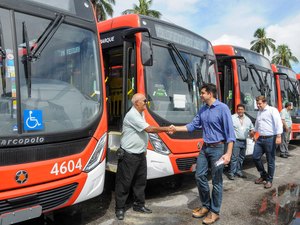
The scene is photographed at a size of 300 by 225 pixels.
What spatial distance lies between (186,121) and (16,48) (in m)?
3.03

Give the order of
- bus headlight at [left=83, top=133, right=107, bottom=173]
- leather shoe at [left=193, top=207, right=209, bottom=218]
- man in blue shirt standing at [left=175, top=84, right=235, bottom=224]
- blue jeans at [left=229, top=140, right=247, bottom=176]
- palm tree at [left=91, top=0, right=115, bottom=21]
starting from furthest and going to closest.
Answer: palm tree at [left=91, top=0, right=115, bottom=21]
blue jeans at [left=229, top=140, right=247, bottom=176]
leather shoe at [left=193, top=207, right=209, bottom=218]
man in blue shirt standing at [left=175, top=84, right=235, bottom=224]
bus headlight at [left=83, top=133, right=107, bottom=173]

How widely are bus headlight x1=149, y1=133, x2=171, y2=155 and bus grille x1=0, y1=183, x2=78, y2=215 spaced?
1.50 meters

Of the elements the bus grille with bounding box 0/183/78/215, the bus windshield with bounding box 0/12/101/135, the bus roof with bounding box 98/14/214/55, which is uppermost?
the bus roof with bounding box 98/14/214/55

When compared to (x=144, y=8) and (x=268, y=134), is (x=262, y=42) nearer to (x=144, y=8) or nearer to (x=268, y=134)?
(x=144, y=8)

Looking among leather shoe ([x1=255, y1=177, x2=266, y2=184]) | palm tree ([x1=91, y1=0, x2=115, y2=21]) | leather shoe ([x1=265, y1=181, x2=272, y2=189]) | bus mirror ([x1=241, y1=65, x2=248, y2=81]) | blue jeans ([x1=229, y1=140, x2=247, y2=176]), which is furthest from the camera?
palm tree ([x1=91, y1=0, x2=115, y2=21])

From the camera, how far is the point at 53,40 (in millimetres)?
3621

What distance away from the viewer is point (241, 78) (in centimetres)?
752


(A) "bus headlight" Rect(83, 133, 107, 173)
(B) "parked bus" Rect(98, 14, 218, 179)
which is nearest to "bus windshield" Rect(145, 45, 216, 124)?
(B) "parked bus" Rect(98, 14, 218, 179)

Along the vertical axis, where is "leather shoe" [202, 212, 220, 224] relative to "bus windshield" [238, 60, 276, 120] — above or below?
below

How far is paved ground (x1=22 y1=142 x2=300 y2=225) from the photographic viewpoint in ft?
14.2

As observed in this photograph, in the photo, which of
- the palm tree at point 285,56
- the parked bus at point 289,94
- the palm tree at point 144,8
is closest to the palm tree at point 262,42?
the palm tree at point 285,56

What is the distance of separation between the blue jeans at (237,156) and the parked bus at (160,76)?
1.73 meters

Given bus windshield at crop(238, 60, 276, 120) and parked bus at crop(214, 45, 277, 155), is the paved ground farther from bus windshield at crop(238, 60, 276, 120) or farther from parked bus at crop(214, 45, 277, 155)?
bus windshield at crop(238, 60, 276, 120)

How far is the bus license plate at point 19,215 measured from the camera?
2941 mm
